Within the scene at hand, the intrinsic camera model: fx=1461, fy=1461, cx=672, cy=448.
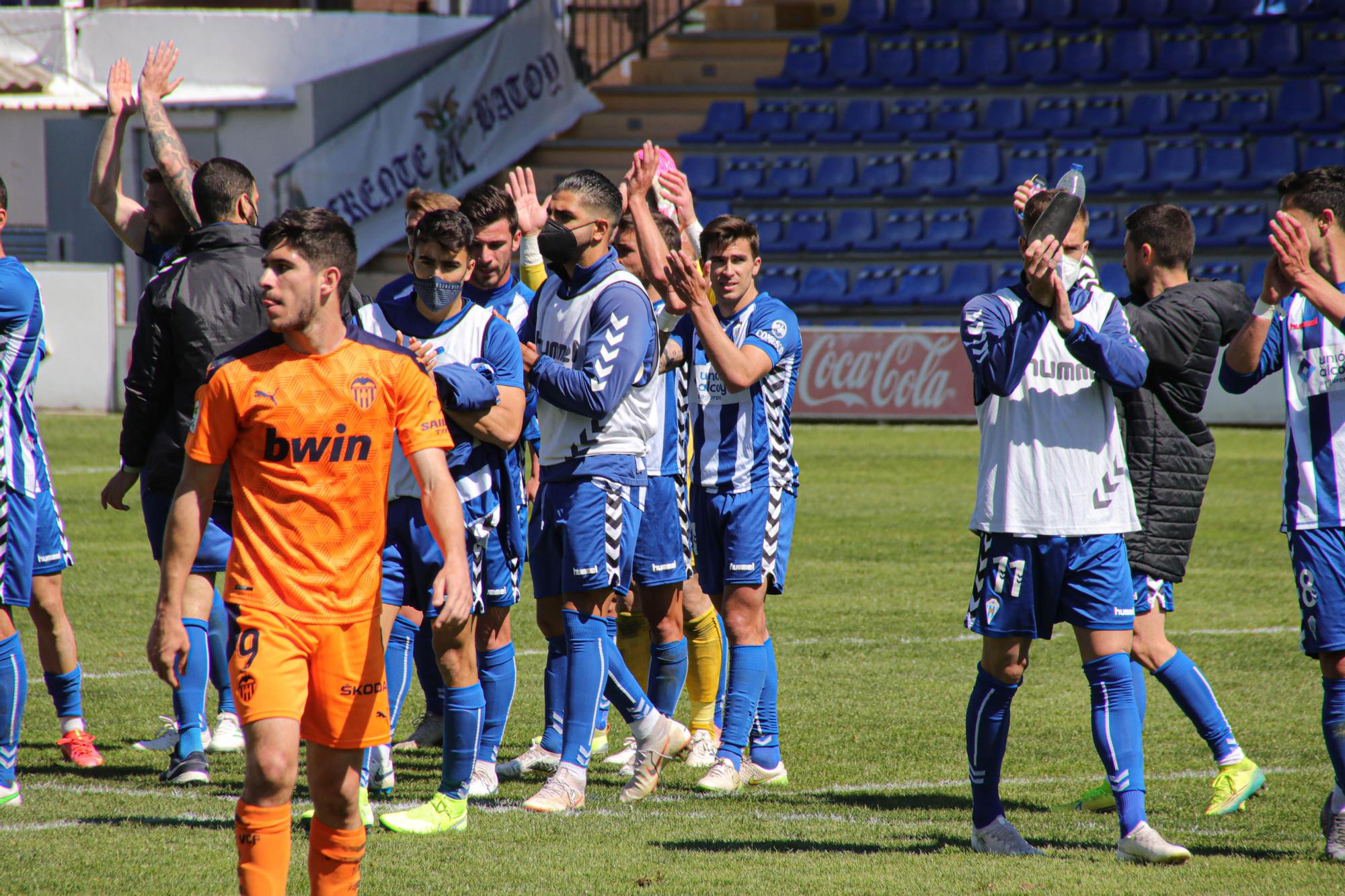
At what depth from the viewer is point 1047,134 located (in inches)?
931

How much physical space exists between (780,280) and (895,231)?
2084mm

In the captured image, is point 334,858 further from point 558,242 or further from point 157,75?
point 157,75

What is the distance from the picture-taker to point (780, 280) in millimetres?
23484

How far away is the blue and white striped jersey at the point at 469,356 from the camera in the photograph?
502 cm

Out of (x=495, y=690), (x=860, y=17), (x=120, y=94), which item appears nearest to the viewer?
(x=495, y=690)

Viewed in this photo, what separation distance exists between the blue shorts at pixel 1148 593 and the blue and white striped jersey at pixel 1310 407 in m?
0.56

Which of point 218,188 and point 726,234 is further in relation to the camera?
point 726,234

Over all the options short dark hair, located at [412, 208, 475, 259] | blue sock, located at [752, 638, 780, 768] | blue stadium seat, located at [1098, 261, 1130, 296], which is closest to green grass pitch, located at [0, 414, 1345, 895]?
blue sock, located at [752, 638, 780, 768]

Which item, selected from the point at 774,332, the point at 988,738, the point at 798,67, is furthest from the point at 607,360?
the point at 798,67

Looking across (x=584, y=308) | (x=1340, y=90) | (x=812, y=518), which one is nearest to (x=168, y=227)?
(x=584, y=308)

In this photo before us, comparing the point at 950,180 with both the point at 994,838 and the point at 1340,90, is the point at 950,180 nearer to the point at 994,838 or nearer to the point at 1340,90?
the point at 1340,90

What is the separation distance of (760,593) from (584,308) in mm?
1339

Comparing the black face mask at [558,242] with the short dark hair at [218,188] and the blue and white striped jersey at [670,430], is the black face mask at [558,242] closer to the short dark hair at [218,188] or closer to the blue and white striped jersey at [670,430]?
the blue and white striped jersey at [670,430]

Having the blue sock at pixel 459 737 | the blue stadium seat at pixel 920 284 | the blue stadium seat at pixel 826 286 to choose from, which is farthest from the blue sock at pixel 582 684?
the blue stadium seat at pixel 826 286
